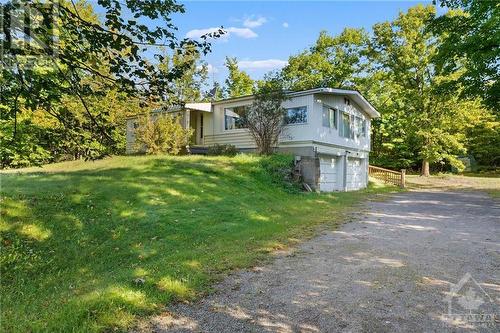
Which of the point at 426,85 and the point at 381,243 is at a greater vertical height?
the point at 426,85

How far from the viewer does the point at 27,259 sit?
626cm

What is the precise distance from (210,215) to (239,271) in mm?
3720

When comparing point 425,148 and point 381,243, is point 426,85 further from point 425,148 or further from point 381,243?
point 381,243

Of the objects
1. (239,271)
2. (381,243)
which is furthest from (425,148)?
(239,271)

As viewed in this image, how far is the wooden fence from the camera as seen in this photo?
2305cm

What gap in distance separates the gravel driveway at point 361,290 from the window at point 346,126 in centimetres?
1263

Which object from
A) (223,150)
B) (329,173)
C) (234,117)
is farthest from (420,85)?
(223,150)

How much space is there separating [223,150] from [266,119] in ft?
10.4

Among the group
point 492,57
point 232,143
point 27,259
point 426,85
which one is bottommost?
point 27,259

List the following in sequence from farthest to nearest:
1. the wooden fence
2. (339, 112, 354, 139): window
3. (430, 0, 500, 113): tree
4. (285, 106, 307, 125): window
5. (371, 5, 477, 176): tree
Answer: (371, 5, 477, 176): tree
the wooden fence
(339, 112, 354, 139): window
(285, 106, 307, 125): window
(430, 0, 500, 113): tree

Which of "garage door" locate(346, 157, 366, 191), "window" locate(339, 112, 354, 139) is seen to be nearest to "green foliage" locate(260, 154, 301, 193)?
"window" locate(339, 112, 354, 139)

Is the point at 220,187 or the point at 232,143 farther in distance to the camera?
the point at 232,143

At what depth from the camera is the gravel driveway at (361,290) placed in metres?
3.62

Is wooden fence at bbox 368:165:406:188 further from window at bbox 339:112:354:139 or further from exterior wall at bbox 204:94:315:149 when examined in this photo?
exterior wall at bbox 204:94:315:149
